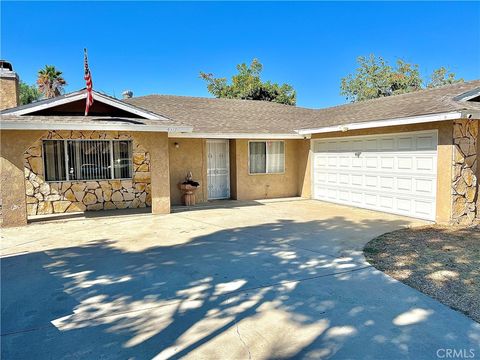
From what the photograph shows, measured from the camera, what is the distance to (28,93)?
3481 centimetres

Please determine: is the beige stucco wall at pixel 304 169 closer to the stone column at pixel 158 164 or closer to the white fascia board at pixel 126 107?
the stone column at pixel 158 164

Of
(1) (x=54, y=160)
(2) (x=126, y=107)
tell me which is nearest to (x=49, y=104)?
(2) (x=126, y=107)

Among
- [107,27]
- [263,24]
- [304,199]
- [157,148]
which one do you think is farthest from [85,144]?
[263,24]

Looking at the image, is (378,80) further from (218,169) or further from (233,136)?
(233,136)

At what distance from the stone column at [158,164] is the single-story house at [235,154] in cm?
3

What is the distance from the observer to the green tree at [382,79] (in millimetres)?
36594

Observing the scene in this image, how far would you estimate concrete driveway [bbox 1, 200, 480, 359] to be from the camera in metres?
3.56

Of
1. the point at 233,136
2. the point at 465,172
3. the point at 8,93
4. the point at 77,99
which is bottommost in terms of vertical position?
the point at 465,172

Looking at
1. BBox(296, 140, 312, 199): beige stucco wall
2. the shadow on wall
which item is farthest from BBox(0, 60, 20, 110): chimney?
BBox(296, 140, 312, 199): beige stucco wall

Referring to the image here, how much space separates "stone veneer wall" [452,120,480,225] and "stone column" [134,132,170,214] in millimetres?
7992

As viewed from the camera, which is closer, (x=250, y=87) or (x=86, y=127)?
(x=86, y=127)

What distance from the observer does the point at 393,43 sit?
113 ft

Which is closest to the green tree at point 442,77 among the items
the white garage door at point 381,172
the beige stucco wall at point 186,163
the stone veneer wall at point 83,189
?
the white garage door at point 381,172

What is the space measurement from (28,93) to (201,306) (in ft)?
124
